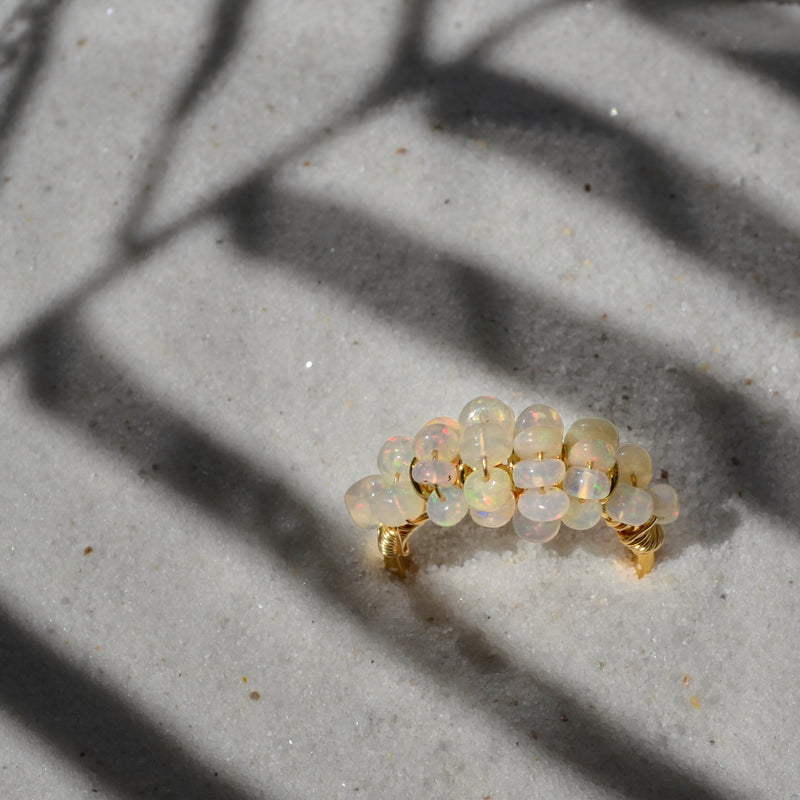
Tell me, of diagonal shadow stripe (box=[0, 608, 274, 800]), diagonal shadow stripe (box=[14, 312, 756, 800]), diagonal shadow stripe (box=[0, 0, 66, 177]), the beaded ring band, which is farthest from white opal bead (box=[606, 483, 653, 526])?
diagonal shadow stripe (box=[0, 0, 66, 177])

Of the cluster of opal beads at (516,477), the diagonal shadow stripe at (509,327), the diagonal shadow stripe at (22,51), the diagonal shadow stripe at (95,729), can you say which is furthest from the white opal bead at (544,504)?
the diagonal shadow stripe at (22,51)

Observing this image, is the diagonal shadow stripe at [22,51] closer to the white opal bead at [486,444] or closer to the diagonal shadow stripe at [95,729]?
the diagonal shadow stripe at [95,729]

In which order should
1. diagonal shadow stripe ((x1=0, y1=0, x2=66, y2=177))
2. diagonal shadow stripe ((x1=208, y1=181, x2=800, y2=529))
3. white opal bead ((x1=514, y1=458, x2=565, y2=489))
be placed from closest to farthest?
white opal bead ((x1=514, y1=458, x2=565, y2=489))
diagonal shadow stripe ((x1=208, y1=181, x2=800, y2=529))
diagonal shadow stripe ((x1=0, y1=0, x2=66, y2=177))

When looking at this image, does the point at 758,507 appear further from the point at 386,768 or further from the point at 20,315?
the point at 20,315

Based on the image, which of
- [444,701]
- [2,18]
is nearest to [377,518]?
[444,701]

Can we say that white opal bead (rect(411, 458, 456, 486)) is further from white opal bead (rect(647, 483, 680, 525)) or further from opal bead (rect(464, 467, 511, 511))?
white opal bead (rect(647, 483, 680, 525))

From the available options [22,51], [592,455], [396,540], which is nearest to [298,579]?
[396,540]

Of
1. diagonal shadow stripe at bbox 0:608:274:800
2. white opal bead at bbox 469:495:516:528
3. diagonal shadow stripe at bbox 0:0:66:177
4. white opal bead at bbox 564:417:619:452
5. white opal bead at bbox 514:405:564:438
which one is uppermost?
diagonal shadow stripe at bbox 0:0:66:177

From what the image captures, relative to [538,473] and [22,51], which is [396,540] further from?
[22,51]
